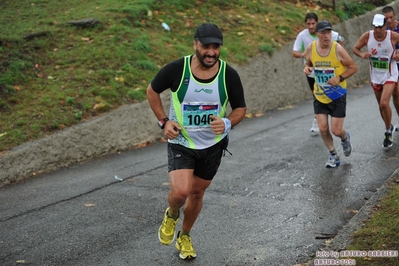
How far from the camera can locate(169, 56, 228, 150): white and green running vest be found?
5457 mm

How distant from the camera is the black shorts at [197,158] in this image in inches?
217

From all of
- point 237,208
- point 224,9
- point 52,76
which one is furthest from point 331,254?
point 224,9

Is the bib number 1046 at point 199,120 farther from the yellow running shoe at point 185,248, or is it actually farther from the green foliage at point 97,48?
the green foliage at point 97,48

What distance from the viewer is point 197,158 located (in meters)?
5.57

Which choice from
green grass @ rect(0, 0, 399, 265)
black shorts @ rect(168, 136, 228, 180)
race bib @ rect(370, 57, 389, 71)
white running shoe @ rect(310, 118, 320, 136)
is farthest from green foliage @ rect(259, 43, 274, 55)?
black shorts @ rect(168, 136, 228, 180)

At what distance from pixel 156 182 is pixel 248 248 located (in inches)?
110

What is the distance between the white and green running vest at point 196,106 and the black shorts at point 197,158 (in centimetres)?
5

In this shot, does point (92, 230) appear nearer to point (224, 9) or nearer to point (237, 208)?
point (237, 208)

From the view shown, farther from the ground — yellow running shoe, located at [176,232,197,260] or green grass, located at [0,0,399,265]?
yellow running shoe, located at [176,232,197,260]

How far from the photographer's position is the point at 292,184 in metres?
8.20

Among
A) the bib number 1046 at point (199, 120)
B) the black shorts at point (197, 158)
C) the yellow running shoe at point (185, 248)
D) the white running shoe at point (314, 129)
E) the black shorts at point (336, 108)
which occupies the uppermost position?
the bib number 1046 at point (199, 120)

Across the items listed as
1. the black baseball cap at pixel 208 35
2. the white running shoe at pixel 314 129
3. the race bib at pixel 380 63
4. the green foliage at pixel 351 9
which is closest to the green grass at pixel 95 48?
the green foliage at pixel 351 9

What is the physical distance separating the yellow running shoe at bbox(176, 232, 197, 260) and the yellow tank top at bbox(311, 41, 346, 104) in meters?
3.91

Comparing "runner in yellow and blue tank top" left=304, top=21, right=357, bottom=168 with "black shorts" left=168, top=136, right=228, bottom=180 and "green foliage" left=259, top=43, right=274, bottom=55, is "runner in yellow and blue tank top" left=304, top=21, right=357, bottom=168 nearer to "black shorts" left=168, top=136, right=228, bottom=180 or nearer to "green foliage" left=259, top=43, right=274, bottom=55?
"black shorts" left=168, top=136, right=228, bottom=180
